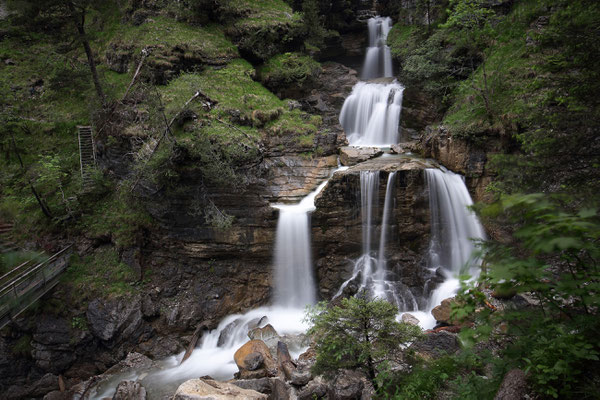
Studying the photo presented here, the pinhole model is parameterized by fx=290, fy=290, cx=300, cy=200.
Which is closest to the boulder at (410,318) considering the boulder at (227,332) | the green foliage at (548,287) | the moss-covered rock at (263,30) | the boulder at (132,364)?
the boulder at (227,332)

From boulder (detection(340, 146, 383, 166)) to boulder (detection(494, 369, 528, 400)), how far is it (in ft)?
32.8

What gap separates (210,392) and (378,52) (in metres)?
22.4

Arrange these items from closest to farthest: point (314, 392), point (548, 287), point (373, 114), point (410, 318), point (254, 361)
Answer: point (548, 287)
point (314, 392)
point (254, 361)
point (410, 318)
point (373, 114)

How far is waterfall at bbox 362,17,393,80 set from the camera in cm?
2019

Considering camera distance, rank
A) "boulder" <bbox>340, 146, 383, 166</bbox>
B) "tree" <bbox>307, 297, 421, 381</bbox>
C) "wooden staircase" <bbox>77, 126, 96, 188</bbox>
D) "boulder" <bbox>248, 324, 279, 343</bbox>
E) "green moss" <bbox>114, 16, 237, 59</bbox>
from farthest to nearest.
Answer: "green moss" <bbox>114, 16, 237, 59</bbox>, "wooden staircase" <bbox>77, 126, 96, 188</bbox>, "boulder" <bbox>340, 146, 383, 166</bbox>, "boulder" <bbox>248, 324, 279, 343</bbox>, "tree" <bbox>307, 297, 421, 381</bbox>

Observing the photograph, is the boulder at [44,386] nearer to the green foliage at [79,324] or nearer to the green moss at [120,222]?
the green foliage at [79,324]

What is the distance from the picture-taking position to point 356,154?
42.4 feet

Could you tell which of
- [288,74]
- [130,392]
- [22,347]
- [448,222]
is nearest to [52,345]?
[22,347]

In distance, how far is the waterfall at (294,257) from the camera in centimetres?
1127

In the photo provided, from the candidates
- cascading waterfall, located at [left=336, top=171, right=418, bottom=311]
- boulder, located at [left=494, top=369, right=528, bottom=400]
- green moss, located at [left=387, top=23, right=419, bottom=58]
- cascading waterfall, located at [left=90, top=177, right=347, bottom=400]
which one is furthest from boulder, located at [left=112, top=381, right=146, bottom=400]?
green moss, located at [left=387, top=23, right=419, bottom=58]

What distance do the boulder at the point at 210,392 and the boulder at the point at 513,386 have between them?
471cm

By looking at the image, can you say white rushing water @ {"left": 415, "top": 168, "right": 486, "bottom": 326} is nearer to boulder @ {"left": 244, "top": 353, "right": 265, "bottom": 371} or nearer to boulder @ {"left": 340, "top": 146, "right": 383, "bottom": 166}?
boulder @ {"left": 340, "top": 146, "right": 383, "bottom": 166}

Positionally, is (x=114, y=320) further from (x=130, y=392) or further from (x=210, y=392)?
(x=210, y=392)

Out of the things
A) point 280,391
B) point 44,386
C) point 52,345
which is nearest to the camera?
point 280,391
